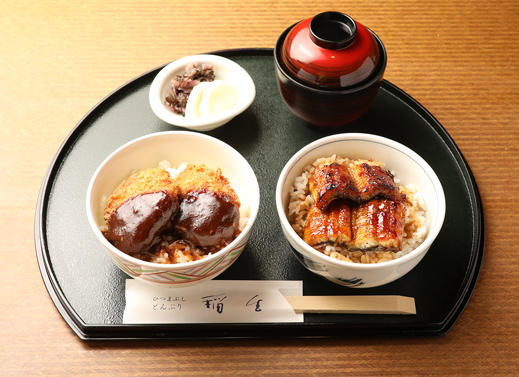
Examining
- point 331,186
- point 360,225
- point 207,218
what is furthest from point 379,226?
point 207,218

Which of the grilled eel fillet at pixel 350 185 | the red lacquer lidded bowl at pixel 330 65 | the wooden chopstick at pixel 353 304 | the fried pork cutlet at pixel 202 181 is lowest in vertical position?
the wooden chopstick at pixel 353 304

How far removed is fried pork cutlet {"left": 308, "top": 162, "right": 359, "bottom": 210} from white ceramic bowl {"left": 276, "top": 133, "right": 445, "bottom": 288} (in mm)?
84

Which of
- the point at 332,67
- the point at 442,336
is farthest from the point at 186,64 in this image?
the point at 442,336

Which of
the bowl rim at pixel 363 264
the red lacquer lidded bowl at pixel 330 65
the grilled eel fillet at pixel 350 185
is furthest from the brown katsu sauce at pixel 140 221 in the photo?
the red lacquer lidded bowl at pixel 330 65

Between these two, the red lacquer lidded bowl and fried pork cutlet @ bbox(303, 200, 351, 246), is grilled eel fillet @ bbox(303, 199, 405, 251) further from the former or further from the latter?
the red lacquer lidded bowl

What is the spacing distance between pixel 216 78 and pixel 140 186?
23.9 inches

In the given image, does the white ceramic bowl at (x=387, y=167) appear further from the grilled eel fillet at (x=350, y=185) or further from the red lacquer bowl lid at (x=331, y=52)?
the red lacquer bowl lid at (x=331, y=52)

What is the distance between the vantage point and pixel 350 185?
1315 mm

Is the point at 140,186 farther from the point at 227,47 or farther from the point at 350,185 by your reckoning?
the point at 227,47

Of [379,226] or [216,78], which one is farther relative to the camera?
[216,78]

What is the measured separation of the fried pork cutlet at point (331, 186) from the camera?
4.25 ft

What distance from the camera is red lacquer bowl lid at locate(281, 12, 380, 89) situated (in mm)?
1412

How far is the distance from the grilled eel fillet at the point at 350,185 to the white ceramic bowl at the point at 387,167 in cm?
7

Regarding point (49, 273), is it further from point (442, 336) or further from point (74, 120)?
point (442, 336)
